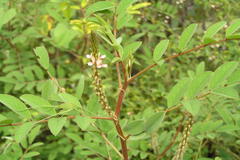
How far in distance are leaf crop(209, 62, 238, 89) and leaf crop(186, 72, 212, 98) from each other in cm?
4

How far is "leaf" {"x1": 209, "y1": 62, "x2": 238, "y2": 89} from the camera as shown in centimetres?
64

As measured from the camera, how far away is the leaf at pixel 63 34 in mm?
1348

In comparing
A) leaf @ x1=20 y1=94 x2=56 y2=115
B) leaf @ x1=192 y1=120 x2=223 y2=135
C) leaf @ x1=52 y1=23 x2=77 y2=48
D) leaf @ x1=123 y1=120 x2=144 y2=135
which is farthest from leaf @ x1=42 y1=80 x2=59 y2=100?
leaf @ x1=52 y1=23 x2=77 y2=48

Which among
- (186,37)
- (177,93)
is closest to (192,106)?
(177,93)

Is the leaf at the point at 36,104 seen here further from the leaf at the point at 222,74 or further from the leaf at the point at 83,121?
the leaf at the point at 222,74

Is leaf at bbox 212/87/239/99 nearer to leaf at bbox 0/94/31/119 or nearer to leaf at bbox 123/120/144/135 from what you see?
leaf at bbox 123/120/144/135

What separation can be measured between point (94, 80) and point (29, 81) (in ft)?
3.20

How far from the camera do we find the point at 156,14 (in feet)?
6.52

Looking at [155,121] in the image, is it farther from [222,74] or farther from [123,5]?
[123,5]

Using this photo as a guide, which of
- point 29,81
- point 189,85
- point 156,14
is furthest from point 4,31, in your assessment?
point 189,85

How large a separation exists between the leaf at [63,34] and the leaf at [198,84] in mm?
853

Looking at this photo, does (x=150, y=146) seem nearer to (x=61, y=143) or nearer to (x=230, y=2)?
(x=61, y=143)

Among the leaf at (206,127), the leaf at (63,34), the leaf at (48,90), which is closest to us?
the leaf at (48,90)

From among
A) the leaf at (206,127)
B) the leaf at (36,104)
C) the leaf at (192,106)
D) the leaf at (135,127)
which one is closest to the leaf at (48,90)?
the leaf at (36,104)
